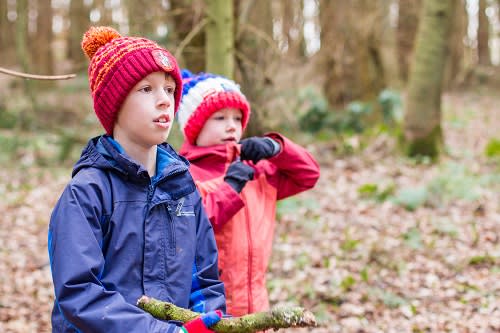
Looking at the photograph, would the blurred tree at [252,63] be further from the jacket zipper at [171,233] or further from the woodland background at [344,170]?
the jacket zipper at [171,233]

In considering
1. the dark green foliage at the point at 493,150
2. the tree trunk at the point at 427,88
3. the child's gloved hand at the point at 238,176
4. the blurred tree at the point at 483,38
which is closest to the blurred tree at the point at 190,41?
the child's gloved hand at the point at 238,176

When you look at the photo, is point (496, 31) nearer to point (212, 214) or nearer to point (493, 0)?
point (493, 0)

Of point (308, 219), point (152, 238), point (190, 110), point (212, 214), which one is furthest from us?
point (308, 219)

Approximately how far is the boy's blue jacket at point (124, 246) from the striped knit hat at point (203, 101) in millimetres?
745

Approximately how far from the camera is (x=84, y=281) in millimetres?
2033

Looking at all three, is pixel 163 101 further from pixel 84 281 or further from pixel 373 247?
pixel 373 247

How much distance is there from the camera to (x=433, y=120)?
10.2 meters

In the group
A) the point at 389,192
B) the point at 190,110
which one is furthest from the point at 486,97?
the point at 190,110

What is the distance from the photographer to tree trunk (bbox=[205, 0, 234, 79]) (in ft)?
16.0

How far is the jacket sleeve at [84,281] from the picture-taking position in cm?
200

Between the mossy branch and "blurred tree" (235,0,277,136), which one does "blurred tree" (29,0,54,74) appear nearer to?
"blurred tree" (235,0,277,136)

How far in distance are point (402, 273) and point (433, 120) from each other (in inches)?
188

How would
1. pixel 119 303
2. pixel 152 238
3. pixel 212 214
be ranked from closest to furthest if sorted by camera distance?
pixel 119 303 < pixel 152 238 < pixel 212 214

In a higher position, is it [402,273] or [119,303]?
[119,303]
